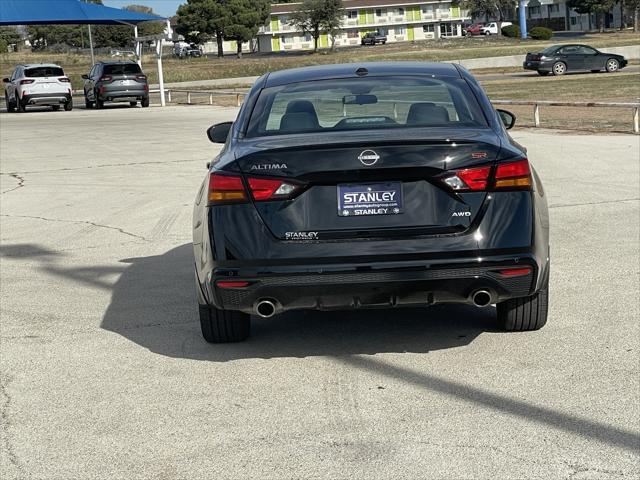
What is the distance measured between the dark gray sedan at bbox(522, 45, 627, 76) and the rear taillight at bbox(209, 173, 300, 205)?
44220 mm

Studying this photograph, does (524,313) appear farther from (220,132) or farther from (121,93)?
(121,93)

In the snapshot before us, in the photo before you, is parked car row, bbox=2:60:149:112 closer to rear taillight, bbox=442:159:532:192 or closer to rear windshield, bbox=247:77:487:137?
rear windshield, bbox=247:77:487:137

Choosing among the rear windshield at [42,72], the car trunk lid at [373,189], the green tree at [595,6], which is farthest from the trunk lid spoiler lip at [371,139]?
the green tree at [595,6]

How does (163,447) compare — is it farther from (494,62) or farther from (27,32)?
(27,32)

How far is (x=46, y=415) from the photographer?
532cm

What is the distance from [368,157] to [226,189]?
30.5 inches

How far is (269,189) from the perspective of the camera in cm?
564

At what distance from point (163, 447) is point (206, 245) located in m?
Result: 1.40

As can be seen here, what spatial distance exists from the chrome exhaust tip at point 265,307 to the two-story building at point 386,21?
130 meters

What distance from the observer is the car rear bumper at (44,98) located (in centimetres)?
3975

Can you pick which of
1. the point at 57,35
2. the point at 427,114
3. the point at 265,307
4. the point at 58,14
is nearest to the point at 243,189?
the point at 265,307

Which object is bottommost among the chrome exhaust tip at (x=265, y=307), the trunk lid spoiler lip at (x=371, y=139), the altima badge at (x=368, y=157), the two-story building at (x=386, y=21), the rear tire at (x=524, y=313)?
the rear tire at (x=524, y=313)

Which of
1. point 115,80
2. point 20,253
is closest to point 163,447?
point 20,253

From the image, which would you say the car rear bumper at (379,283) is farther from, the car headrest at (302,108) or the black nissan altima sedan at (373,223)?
the car headrest at (302,108)
